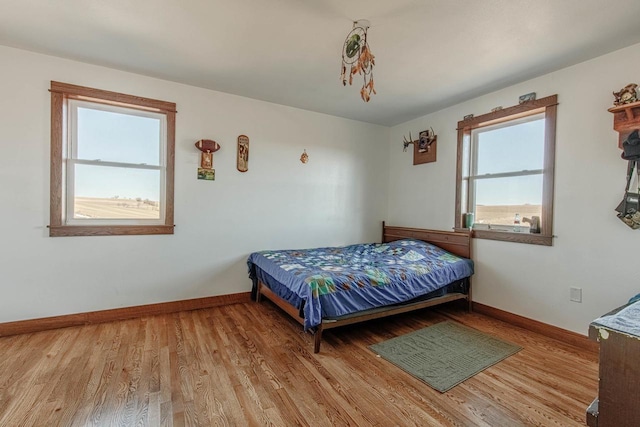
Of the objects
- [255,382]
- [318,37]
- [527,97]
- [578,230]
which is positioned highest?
[318,37]

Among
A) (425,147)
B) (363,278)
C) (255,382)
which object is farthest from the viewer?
(425,147)

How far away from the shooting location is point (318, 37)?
88.7 inches

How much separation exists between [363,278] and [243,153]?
2.07 metres

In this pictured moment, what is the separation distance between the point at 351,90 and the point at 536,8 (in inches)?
67.3

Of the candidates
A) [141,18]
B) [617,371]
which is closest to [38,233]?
[141,18]

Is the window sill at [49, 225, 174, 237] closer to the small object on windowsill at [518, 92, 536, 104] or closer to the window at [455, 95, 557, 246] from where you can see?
the window at [455, 95, 557, 246]

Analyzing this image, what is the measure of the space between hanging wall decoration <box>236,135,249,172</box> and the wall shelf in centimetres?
342

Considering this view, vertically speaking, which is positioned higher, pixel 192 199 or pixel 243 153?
pixel 243 153

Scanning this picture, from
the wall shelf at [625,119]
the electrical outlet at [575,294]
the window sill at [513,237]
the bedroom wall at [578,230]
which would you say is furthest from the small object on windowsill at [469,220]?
the wall shelf at [625,119]

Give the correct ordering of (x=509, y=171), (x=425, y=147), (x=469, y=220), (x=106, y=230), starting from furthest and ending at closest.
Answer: (x=425, y=147) → (x=469, y=220) → (x=509, y=171) → (x=106, y=230)

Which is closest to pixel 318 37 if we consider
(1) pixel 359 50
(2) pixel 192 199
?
(1) pixel 359 50

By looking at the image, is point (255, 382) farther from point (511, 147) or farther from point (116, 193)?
point (511, 147)

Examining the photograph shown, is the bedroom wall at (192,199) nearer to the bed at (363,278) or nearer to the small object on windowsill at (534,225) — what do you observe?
the bed at (363,278)

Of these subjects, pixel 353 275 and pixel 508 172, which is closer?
pixel 353 275
